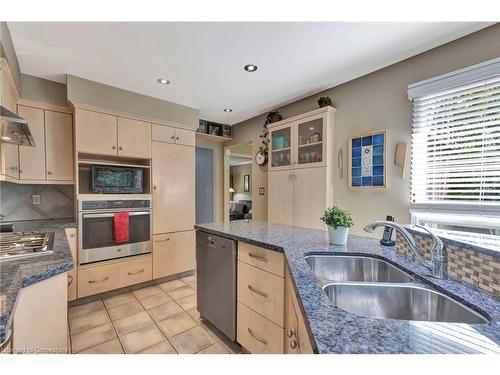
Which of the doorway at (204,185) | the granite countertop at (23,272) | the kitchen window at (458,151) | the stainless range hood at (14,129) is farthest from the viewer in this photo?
the doorway at (204,185)

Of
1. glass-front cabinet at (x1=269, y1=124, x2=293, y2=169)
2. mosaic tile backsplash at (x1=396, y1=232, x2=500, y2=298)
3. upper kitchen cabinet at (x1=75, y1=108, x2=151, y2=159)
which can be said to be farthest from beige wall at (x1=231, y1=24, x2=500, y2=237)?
upper kitchen cabinet at (x1=75, y1=108, x2=151, y2=159)

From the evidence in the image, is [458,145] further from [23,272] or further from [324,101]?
[23,272]

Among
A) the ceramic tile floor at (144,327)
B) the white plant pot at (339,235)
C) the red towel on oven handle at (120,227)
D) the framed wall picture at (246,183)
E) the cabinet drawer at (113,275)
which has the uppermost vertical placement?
the framed wall picture at (246,183)

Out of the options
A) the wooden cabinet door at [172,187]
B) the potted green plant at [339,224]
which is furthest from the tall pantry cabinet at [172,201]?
the potted green plant at [339,224]

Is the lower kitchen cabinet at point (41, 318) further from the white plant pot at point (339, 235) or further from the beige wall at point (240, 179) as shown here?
the beige wall at point (240, 179)

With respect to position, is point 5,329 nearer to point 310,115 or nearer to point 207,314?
point 207,314

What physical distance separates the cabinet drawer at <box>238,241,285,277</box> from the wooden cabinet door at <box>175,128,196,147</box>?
2009 mm

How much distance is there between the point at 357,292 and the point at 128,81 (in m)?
2.83

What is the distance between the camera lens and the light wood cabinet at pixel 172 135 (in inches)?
117

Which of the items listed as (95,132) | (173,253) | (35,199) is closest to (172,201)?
(173,253)

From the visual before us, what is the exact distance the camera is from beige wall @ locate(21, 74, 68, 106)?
91.7 inches

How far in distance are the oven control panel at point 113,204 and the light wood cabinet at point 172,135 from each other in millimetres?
818

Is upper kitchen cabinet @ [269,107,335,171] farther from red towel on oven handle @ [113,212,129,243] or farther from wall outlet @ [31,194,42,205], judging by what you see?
wall outlet @ [31,194,42,205]

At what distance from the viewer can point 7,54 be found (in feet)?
5.63
